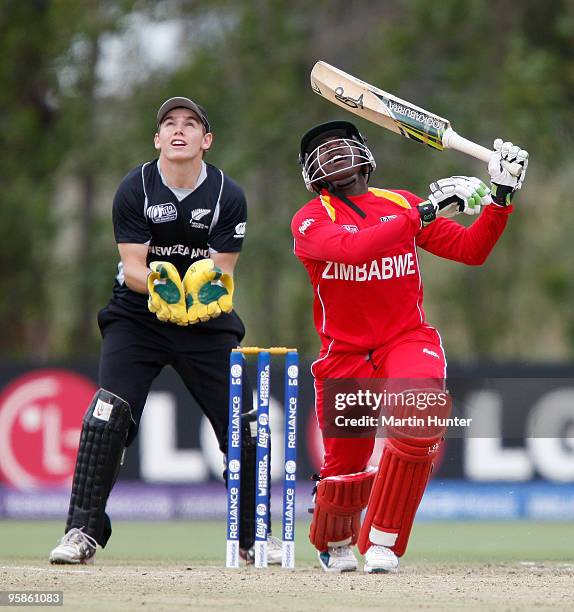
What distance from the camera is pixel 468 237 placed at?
5.81m

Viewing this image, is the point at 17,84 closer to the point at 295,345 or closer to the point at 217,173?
the point at 295,345

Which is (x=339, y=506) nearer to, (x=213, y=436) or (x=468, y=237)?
(x=468, y=237)

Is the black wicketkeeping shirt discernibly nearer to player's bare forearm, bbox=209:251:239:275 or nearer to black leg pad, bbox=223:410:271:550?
player's bare forearm, bbox=209:251:239:275

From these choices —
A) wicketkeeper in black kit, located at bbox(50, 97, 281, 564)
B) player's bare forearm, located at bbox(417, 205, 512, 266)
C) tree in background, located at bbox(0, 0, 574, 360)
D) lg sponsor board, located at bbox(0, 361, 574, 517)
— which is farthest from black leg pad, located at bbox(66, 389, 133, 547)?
tree in background, located at bbox(0, 0, 574, 360)

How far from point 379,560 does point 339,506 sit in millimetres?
372

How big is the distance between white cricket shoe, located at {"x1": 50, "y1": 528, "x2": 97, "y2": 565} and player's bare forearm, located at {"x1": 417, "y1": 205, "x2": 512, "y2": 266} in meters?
1.95

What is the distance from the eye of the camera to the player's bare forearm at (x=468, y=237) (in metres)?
5.71

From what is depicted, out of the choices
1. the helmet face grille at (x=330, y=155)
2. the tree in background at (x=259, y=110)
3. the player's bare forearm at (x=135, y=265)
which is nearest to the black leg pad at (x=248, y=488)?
the player's bare forearm at (x=135, y=265)

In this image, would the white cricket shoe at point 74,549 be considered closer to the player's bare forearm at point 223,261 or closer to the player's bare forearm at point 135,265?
the player's bare forearm at point 135,265

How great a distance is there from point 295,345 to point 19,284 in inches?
154

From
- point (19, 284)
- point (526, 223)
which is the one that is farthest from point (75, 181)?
point (526, 223)

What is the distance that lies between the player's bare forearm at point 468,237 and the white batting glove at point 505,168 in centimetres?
8

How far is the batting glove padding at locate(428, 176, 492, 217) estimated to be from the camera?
5633 millimetres

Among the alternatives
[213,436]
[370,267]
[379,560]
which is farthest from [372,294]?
[213,436]
